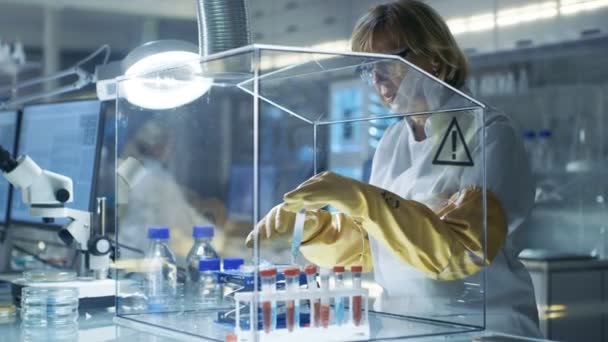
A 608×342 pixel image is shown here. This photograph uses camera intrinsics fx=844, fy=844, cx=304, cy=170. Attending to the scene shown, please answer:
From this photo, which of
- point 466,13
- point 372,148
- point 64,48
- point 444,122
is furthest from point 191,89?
point 64,48

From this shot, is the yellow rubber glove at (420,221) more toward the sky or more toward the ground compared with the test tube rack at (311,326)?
more toward the sky

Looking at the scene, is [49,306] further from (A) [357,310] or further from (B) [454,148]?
(B) [454,148]

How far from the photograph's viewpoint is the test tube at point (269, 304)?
45.0 inches

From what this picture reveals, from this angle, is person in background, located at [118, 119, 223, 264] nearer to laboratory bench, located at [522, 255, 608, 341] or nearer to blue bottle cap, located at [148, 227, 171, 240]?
blue bottle cap, located at [148, 227, 171, 240]

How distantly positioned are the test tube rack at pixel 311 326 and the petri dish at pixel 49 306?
52 cm

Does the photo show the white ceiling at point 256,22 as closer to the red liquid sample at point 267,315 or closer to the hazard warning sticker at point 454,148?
the hazard warning sticker at point 454,148

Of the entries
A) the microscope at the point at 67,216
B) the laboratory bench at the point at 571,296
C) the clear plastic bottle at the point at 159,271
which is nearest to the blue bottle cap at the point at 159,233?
the clear plastic bottle at the point at 159,271

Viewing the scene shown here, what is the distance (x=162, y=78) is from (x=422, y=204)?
0.56 meters

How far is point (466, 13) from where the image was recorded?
13.2ft

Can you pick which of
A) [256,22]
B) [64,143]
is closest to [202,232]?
[64,143]

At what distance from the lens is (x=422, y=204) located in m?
1.33

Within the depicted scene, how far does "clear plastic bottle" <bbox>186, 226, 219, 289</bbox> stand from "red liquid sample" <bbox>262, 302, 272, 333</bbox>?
59 cm

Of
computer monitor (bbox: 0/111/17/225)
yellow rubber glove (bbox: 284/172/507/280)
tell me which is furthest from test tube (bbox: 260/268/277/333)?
computer monitor (bbox: 0/111/17/225)

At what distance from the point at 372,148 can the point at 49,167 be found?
841 millimetres
